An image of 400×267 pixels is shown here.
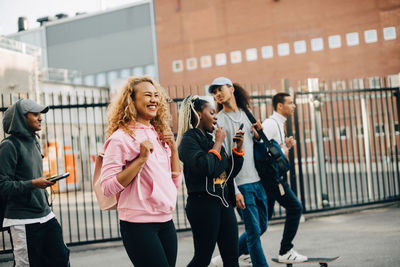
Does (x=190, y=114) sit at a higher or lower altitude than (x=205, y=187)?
higher

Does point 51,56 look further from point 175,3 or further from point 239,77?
point 239,77

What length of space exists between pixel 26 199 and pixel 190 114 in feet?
4.95

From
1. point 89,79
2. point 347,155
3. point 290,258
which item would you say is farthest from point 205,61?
point 290,258

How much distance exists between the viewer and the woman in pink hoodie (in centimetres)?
264

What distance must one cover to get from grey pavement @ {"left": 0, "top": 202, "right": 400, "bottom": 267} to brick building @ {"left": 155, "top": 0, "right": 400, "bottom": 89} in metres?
27.2

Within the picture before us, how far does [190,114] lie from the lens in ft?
12.1

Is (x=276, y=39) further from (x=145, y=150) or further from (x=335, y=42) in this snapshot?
(x=145, y=150)

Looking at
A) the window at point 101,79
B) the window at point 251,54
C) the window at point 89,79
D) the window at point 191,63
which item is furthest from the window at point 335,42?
the window at point 89,79

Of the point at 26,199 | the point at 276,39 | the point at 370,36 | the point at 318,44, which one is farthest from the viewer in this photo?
the point at 276,39

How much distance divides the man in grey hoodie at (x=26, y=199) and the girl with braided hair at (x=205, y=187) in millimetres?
1140

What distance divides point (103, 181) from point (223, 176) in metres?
1.32

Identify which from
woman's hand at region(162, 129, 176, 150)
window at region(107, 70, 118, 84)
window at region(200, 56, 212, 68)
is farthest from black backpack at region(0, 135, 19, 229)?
window at region(107, 70, 118, 84)

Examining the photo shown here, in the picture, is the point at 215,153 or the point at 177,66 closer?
the point at 215,153

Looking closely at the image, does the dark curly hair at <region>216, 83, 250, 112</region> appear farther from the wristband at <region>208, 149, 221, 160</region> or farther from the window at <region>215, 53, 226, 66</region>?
the window at <region>215, 53, 226, 66</region>
